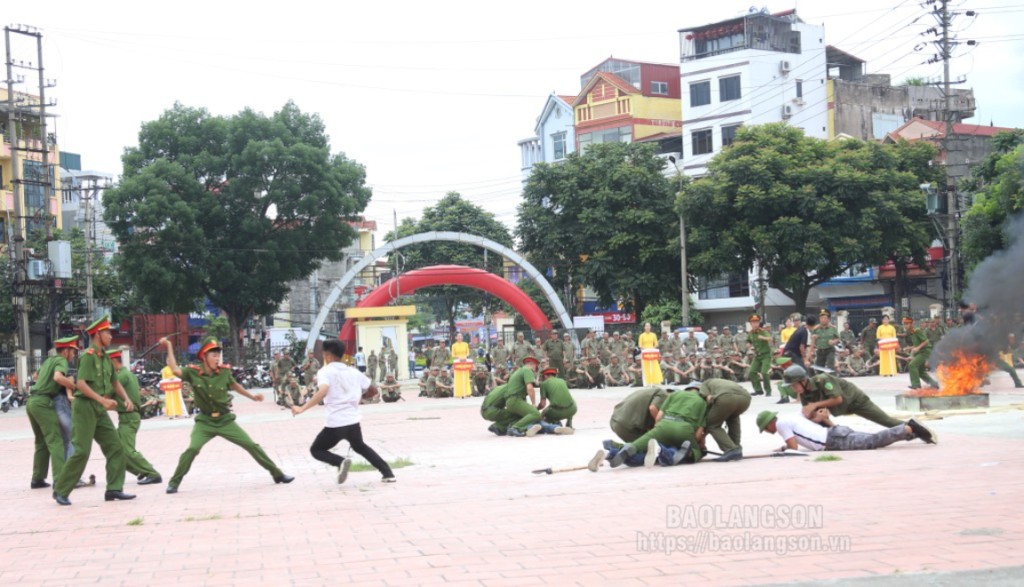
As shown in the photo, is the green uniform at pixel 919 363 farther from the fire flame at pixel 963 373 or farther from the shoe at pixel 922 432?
the shoe at pixel 922 432

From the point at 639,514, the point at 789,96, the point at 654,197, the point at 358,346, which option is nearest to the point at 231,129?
the point at 358,346

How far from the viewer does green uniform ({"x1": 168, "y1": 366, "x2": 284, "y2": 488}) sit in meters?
11.2

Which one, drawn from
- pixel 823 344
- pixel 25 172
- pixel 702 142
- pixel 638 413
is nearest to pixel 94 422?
pixel 638 413

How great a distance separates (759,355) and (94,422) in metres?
14.1

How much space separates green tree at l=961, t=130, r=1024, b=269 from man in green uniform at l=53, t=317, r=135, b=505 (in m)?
25.5

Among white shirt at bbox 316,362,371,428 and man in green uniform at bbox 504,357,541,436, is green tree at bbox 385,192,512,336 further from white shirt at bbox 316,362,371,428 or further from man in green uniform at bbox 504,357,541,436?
white shirt at bbox 316,362,371,428

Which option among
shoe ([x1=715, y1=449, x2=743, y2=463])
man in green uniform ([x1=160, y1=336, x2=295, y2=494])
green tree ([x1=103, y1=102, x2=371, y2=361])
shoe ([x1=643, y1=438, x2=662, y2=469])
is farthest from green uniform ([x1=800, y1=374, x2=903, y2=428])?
green tree ([x1=103, y1=102, x2=371, y2=361])

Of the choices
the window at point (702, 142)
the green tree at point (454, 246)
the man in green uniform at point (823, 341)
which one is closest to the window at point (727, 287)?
the window at point (702, 142)

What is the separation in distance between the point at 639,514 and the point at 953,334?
1011 cm

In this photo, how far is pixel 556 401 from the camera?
626 inches

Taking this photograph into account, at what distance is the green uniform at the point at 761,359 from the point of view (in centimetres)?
2098

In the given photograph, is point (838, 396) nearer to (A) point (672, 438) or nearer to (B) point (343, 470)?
(A) point (672, 438)

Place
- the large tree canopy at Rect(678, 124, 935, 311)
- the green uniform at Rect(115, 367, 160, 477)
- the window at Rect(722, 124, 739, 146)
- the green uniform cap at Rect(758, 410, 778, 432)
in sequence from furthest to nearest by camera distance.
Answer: the window at Rect(722, 124, 739, 146) → the large tree canopy at Rect(678, 124, 935, 311) → the green uniform at Rect(115, 367, 160, 477) → the green uniform cap at Rect(758, 410, 778, 432)

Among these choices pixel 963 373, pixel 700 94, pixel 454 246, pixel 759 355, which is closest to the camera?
pixel 963 373
